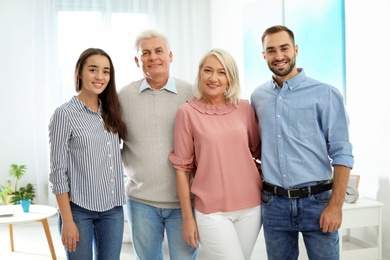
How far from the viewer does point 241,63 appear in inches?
197

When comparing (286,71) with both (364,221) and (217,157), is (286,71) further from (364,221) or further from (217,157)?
(364,221)

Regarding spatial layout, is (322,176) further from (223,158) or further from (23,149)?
(23,149)

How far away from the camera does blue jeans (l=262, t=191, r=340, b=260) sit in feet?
5.91

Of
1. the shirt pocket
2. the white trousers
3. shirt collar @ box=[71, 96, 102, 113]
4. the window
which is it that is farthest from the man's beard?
the window

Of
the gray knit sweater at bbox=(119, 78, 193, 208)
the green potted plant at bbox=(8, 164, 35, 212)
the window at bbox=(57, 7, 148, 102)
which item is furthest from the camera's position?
the window at bbox=(57, 7, 148, 102)

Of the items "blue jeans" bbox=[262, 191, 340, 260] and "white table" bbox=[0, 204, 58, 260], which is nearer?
"blue jeans" bbox=[262, 191, 340, 260]

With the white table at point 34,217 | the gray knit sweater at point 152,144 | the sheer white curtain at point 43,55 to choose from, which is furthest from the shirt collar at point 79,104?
the sheer white curtain at point 43,55

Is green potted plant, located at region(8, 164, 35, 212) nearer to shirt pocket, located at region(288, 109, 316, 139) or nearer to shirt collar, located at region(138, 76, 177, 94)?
shirt collar, located at region(138, 76, 177, 94)

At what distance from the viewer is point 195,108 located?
6.19ft

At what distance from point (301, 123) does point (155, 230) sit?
795 mm

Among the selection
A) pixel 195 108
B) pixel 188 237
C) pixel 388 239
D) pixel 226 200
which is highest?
pixel 195 108

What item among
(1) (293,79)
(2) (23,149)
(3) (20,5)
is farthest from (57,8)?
(1) (293,79)

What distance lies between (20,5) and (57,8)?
433mm

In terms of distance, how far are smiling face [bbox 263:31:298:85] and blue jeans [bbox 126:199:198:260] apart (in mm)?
749
